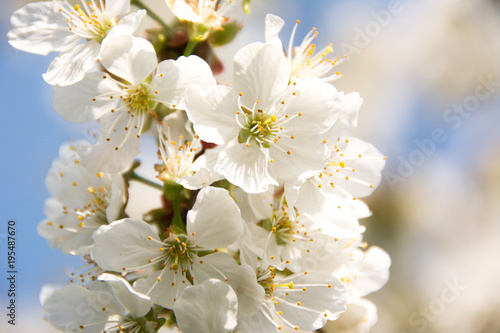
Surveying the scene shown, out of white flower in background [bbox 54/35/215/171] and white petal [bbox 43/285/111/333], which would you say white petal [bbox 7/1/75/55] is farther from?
white petal [bbox 43/285/111/333]

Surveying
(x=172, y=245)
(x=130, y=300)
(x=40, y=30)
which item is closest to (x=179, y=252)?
(x=172, y=245)

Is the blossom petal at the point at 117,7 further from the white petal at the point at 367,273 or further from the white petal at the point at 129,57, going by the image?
the white petal at the point at 367,273

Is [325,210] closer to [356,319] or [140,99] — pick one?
[356,319]

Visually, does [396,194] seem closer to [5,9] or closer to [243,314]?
[243,314]

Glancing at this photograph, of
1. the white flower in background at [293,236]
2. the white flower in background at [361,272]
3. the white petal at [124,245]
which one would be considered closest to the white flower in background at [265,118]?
the white flower in background at [293,236]

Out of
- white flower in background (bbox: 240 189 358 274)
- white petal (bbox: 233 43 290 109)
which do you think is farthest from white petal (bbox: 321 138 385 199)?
white petal (bbox: 233 43 290 109)

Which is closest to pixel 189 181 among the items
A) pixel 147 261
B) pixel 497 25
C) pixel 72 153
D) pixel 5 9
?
pixel 147 261

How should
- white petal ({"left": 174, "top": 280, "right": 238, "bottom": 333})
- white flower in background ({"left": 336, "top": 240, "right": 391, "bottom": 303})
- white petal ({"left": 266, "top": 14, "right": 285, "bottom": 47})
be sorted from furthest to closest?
white flower in background ({"left": 336, "top": 240, "right": 391, "bottom": 303}) < white petal ({"left": 266, "top": 14, "right": 285, "bottom": 47}) < white petal ({"left": 174, "top": 280, "right": 238, "bottom": 333})
